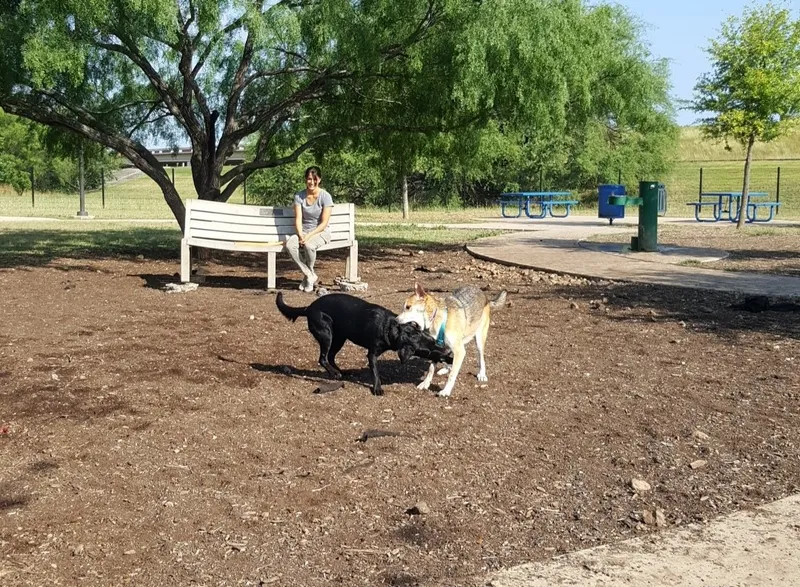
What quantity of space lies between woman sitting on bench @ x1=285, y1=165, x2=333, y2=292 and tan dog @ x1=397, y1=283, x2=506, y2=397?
15.8 feet

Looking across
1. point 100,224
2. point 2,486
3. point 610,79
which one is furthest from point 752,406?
point 100,224

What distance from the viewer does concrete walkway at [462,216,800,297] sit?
38.0 feet

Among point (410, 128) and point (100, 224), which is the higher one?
point (410, 128)

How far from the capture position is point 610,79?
2192 centimetres

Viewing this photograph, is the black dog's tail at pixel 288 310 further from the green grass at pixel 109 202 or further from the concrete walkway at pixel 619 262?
the green grass at pixel 109 202

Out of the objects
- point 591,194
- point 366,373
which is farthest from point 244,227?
point 591,194

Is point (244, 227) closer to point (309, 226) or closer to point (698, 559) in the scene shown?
point (309, 226)

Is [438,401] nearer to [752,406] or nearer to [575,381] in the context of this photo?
[575,381]

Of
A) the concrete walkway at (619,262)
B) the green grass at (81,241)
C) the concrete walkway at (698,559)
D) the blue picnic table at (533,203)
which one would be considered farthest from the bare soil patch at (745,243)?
the concrete walkway at (698,559)

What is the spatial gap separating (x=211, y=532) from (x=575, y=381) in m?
3.45

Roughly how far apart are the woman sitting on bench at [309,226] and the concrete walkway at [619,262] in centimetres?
370

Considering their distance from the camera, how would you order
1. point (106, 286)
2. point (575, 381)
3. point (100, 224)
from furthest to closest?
point (100, 224)
point (106, 286)
point (575, 381)

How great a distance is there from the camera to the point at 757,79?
22.8 meters

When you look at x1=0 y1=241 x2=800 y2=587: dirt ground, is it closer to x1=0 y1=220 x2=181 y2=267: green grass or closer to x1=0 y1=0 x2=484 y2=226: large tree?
x1=0 y1=0 x2=484 y2=226: large tree
